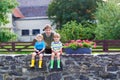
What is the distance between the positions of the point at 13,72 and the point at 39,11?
180 ft

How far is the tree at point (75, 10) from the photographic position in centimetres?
5516

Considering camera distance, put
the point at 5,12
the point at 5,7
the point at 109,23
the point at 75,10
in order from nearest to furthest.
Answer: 1. the point at 5,7
2. the point at 5,12
3. the point at 109,23
4. the point at 75,10

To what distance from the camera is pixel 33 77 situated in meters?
11.2

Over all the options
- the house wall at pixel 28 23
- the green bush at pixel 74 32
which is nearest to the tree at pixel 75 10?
the house wall at pixel 28 23

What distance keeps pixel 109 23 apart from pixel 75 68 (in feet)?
90.0

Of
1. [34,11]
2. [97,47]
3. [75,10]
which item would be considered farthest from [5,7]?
[34,11]

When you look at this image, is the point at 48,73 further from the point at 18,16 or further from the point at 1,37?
the point at 18,16

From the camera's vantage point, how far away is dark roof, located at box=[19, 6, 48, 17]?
214 ft

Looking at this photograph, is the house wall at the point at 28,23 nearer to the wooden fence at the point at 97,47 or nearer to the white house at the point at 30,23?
the white house at the point at 30,23

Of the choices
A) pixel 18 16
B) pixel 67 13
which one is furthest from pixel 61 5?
pixel 18 16

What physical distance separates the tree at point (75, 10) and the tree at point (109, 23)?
14.3 m

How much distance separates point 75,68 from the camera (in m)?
11.1

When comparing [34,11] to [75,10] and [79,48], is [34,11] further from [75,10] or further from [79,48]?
[79,48]

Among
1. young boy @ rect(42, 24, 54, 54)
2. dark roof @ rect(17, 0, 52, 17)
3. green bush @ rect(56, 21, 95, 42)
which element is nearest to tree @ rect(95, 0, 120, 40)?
green bush @ rect(56, 21, 95, 42)
